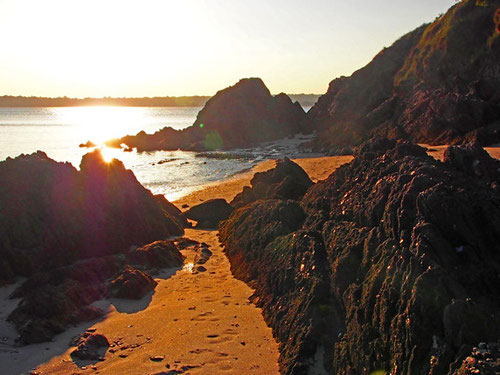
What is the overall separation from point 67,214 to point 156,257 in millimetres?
3215

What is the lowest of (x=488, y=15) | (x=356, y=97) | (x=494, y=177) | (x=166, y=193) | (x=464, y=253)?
(x=166, y=193)

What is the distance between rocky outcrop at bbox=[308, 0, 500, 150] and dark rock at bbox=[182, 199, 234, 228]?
1588 centimetres

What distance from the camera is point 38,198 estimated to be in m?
14.0

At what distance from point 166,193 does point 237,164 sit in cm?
1591

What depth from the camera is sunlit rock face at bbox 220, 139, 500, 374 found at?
5711 mm

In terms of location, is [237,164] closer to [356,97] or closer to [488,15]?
[356,97]

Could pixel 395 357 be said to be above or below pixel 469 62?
below

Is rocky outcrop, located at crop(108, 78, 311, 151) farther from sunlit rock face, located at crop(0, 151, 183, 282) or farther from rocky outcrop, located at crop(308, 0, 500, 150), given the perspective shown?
sunlit rock face, located at crop(0, 151, 183, 282)

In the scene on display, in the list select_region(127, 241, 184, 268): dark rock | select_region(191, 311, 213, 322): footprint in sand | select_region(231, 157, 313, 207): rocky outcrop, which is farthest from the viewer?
select_region(231, 157, 313, 207): rocky outcrop

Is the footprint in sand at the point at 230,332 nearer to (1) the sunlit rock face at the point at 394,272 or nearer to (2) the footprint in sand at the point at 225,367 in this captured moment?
(1) the sunlit rock face at the point at 394,272

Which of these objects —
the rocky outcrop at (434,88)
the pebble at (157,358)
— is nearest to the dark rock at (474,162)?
the pebble at (157,358)

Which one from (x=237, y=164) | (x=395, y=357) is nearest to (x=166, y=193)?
(x=237, y=164)

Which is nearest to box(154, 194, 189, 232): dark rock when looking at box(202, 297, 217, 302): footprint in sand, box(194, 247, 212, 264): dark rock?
box(194, 247, 212, 264): dark rock

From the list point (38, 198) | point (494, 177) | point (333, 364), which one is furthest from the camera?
point (38, 198)
